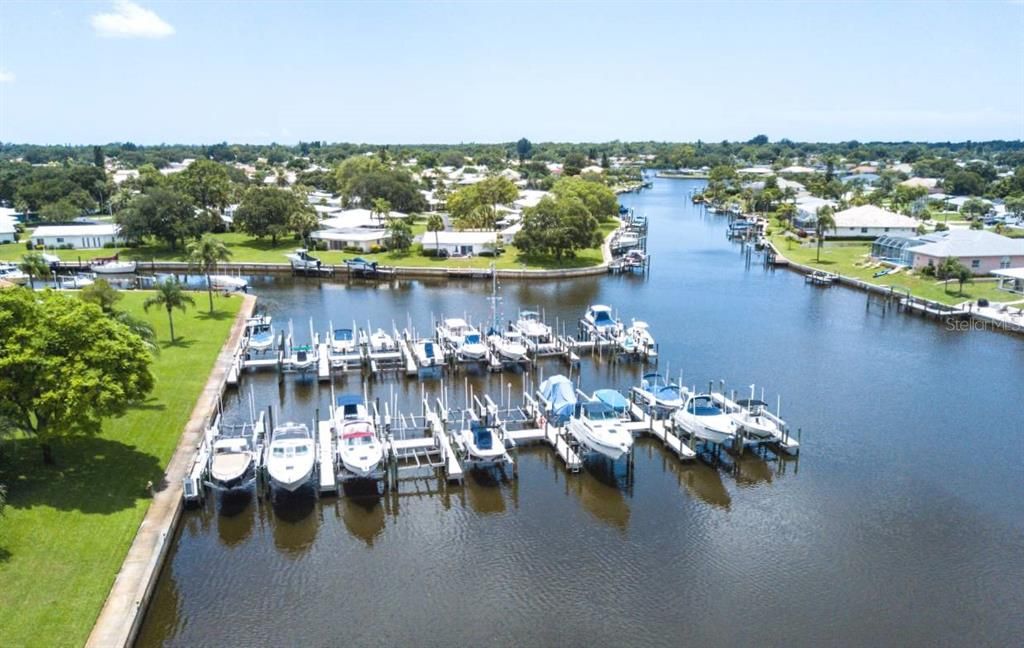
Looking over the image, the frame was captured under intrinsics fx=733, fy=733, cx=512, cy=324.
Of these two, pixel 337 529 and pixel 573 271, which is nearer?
pixel 337 529

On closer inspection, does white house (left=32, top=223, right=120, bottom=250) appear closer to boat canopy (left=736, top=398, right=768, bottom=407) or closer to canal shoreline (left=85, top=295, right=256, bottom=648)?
canal shoreline (left=85, top=295, right=256, bottom=648)

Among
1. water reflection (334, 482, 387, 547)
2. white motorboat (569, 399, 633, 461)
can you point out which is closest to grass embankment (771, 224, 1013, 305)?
white motorboat (569, 399, 633, 461)

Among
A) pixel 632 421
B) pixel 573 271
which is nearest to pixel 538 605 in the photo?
pixel 632 421

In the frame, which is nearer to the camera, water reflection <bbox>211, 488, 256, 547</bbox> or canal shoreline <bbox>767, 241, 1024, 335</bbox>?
water reflection <bbox>211, 488, 256, 547</bbox>

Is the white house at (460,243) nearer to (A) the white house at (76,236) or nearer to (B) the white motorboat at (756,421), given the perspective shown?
(A) the white house at (76,236)

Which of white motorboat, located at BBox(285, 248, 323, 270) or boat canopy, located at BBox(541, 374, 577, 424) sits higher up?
white motorboat, located at BBox(285, 248, 323, 270)

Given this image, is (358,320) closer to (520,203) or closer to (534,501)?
(534,501)

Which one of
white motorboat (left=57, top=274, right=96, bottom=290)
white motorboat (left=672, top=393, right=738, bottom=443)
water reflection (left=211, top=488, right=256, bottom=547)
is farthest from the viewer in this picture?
white motorboat (left=57, top=274, right=96, bottom=290)

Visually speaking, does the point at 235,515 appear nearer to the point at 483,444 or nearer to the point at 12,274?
the point at 483,444
